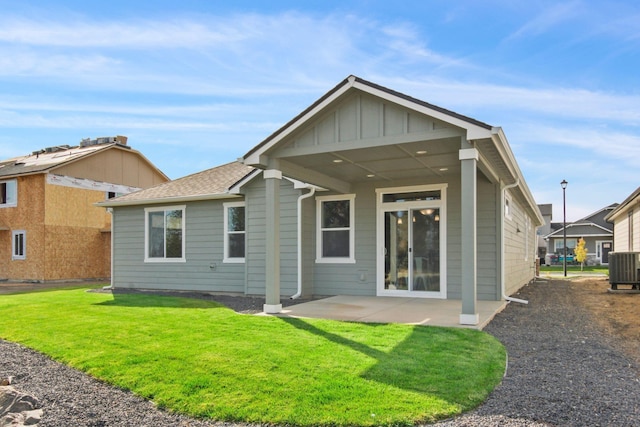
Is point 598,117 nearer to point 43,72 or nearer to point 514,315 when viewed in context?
point 514,315

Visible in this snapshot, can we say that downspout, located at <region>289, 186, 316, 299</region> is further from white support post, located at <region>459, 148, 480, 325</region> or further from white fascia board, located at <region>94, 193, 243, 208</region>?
white support post, located at <region>459, 148, 480, 325</region>

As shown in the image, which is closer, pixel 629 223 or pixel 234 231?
pixel 234 231

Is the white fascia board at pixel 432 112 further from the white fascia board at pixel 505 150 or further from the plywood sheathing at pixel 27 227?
the plywood sheathing at pixel 27 227

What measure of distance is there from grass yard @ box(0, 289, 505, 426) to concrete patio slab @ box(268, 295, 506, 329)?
0.51m

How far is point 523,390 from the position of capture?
13.5 ft

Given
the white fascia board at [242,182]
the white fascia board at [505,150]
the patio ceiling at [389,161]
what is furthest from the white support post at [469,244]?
the white fascia board at [242,182]

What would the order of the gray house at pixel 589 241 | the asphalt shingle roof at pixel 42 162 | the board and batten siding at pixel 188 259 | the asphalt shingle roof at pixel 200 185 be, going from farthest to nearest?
the gray house at pixel 589 241
the asphalt shingle roof at pixel 42 162
the asphalt shingle roof at pixel 200 185
the board and batten siding at pixel 188 259

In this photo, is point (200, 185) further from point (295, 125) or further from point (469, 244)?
point (469, 244)

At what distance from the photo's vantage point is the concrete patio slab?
7191 mm

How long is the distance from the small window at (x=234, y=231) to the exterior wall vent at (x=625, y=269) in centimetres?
1032

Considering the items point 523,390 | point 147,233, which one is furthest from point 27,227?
point 523,390

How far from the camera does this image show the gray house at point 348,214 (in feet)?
23.4

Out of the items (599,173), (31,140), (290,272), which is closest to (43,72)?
(290,272)

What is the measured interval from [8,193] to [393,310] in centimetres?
1973
